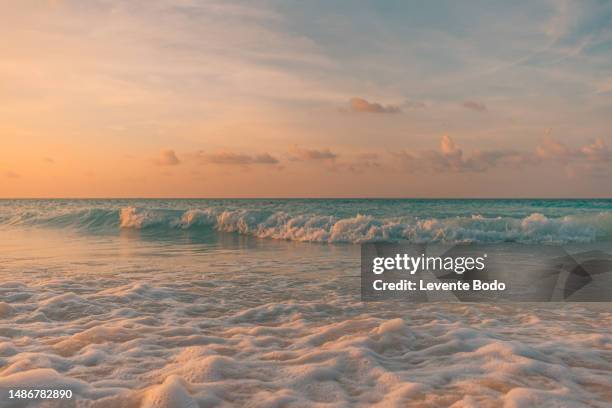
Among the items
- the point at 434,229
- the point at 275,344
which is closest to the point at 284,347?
the point at 275,344

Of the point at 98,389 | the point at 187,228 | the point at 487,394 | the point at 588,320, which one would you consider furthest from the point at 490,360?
the point at 187,228

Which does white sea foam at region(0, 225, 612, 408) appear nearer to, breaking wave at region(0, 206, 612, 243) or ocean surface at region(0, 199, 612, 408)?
ocean surface at region(0, 199, 612, 408)

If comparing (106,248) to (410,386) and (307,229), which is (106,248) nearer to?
(307,229)

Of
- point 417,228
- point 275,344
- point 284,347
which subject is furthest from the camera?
point 417,228

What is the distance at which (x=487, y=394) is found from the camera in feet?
11.6

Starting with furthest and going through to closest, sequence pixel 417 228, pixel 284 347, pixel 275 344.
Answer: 1. pixel 417 228
2. pixel 275 344
3. pixel 284 347

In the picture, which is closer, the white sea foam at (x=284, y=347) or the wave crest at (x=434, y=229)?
the white sea foam at (x=284, y=347)

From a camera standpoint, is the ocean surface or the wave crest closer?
the ocean surface

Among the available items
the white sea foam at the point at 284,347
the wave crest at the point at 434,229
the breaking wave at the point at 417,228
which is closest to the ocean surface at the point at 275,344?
the white sea foam at the point at 284,347

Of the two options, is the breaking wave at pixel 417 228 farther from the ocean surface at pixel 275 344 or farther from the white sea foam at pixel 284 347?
the white sea foam at pixel 284 347

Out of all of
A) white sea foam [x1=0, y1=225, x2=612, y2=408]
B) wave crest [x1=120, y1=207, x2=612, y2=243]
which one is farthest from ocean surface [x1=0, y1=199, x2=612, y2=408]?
wave crest [x1=120, y1=207, x2=612, y2=243]

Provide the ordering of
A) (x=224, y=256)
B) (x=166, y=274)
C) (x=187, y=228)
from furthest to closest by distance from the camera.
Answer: (x=187, y=228) < (x=224, y=256) < (x=166, y=274)

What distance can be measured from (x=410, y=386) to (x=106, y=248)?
13.1 meters

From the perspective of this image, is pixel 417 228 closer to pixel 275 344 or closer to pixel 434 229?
pixel 434 229
